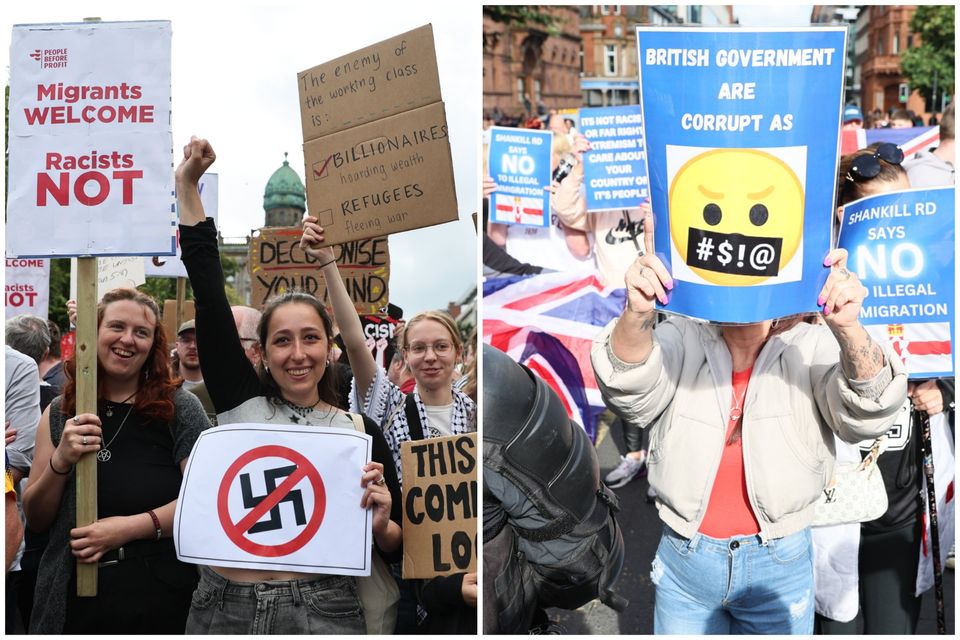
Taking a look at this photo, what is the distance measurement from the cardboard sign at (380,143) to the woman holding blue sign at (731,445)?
3.27 feet

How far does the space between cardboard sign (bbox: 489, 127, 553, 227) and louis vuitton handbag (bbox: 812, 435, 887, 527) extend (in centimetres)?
492

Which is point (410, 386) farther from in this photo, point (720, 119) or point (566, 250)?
point (566, 250)

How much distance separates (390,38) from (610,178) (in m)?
4.51

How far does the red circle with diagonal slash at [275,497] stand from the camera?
3186 millimetres

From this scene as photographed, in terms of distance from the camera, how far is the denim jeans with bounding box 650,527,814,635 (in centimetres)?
287

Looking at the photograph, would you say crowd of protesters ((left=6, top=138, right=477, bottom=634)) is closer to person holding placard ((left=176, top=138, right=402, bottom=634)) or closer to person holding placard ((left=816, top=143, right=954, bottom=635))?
person holding placard ((left=176, top=138, right=402, bottom=634))

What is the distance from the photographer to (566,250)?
8.41 meters

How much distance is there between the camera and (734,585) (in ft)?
9.46

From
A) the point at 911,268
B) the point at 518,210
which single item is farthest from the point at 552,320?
the point at 911,268

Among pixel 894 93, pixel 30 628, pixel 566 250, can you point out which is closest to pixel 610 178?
pixel 566 250

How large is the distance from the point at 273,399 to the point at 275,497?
0.30 m

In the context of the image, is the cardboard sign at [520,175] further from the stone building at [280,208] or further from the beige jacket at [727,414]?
the stone building at [280,208]

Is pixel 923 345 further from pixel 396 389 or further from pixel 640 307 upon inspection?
pixel 396 389

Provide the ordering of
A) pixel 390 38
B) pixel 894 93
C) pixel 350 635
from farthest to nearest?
1. pixel 894 93
2. pixel 390 38
3. pixel 350 635
